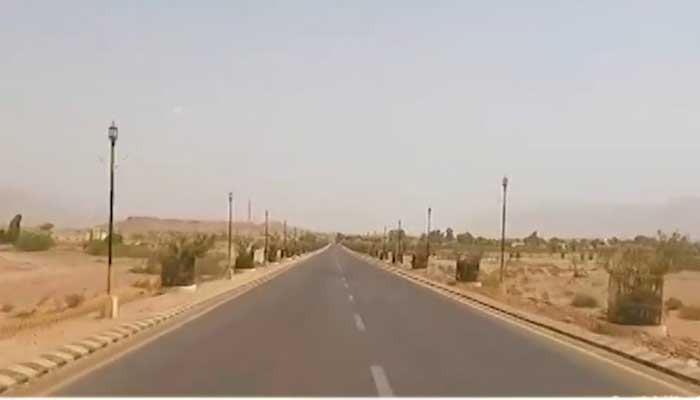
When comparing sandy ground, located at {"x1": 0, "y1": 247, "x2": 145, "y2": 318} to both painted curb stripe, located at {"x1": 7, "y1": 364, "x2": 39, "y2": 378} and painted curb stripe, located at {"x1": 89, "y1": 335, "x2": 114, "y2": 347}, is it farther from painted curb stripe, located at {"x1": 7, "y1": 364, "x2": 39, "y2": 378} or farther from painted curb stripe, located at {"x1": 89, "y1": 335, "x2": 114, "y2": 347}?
painted curb stripe, located at {"x1": 7, "y1": 364, "x2": 39, "y2": 378}

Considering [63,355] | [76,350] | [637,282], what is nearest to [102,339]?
[76,350]

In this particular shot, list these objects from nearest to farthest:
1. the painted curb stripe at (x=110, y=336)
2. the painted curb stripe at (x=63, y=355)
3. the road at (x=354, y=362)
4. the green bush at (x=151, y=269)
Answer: the road at (x=354, y=362) → the painted curb stripe at (x=63, y=355) → the painted curb stripe at (x=110, y=336) → the green bush at (x=151, y=269)

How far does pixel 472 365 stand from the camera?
15789 millimetres

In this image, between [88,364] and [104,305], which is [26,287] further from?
[88,364]

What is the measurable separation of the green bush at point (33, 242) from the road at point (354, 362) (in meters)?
80.4

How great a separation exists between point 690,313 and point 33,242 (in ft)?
262

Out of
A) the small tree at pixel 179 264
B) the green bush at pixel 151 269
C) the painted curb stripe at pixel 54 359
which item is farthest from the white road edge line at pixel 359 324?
the green bush at pixel 151 269

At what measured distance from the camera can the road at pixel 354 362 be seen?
12898 mm

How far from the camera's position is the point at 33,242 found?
103375mm

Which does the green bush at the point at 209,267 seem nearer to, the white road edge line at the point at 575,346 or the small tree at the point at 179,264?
the small tree at the point at 179,264

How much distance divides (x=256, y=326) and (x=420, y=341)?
531cm

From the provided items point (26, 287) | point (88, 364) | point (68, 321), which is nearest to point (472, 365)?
point (88, 364)

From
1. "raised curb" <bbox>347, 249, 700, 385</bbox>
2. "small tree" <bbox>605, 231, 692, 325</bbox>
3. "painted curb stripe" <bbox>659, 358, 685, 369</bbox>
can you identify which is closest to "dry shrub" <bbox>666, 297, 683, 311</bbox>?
"small tree" <bbox>605, 231, 692, 325</bbox>

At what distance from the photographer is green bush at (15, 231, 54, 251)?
103 metres
